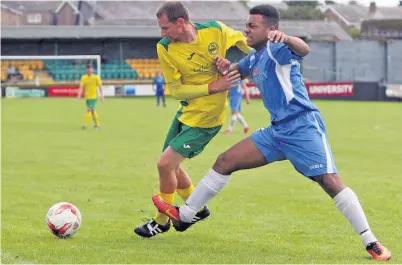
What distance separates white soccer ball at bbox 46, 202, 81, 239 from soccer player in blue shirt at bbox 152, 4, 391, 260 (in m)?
1.82

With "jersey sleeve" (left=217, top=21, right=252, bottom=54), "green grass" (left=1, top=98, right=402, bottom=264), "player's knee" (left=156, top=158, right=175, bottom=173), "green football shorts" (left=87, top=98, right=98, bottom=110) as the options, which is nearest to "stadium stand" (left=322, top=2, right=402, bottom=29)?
"green football shorts" (left=87, top=98, right=98, bottom=110)

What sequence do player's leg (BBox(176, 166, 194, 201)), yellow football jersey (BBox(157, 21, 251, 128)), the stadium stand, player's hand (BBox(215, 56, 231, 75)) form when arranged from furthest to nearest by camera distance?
1. the stadium stand
2. player's leg (BBox(176, 166, 194, 201))
3. yellow football jersey (BBox(157, 21, 251, 128))
4. player's hand (BBox(215, 56, 231, 75))

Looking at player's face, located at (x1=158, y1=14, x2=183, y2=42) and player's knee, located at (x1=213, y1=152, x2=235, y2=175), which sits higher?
player's face, located at (x1=158, y1=14, x2=183, y2=42)

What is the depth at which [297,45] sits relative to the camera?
23.2 ft

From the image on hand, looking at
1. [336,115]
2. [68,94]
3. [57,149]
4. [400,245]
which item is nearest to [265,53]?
[400,245]

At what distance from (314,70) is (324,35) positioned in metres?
19.5

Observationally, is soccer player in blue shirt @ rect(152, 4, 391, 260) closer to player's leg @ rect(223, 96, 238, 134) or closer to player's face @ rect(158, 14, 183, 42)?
player's face @ rect(158, 14, 183, 42)

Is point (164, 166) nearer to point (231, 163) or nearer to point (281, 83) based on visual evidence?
point (231, 163)

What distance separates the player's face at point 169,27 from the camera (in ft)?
26.7

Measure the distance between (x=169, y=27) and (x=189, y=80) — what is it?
61 cm

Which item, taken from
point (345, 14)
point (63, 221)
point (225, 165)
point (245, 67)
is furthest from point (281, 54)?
point (345, 14)

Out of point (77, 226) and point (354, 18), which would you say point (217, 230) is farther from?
point (354, 18)

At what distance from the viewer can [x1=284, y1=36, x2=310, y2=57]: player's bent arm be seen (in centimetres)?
701

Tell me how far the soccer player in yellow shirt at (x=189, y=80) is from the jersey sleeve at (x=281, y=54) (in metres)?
0.74
